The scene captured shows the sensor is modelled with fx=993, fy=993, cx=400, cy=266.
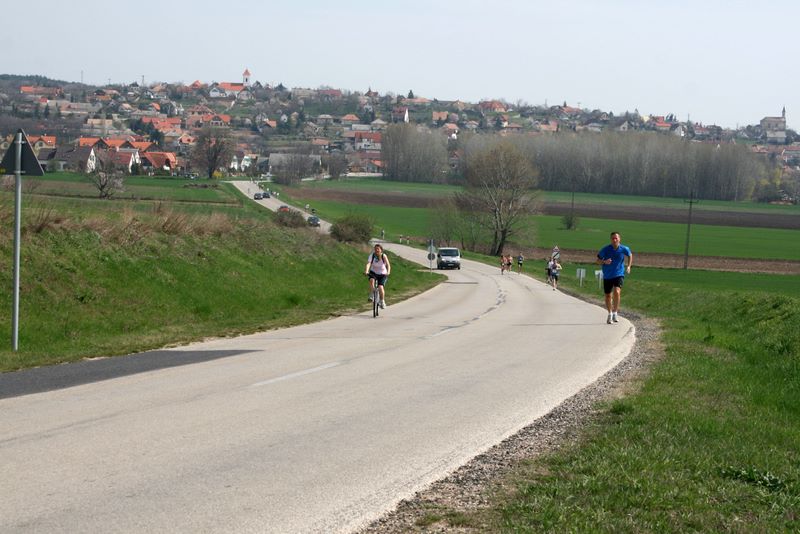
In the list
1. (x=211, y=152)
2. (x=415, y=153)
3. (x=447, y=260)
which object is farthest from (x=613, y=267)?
(x=415, y=153)

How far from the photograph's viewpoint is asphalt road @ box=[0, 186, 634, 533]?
6129mm

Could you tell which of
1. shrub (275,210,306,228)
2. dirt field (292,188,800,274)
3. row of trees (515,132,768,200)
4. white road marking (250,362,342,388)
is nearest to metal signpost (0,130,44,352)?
white road marking (250,362,342,388)

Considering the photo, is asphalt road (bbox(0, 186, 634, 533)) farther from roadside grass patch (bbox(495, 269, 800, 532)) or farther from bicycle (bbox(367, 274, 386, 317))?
bicycle (bbox(367, 274, 386, 317))

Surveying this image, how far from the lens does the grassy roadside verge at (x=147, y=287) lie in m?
16.2

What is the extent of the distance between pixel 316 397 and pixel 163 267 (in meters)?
13.2

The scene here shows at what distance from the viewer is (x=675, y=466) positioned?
24.4 ft

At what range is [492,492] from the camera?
670 centimetres

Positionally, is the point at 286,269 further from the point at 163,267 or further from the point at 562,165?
the point at 562,165

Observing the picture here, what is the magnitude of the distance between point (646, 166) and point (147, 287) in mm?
163860

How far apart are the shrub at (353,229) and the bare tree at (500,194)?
1055 inches

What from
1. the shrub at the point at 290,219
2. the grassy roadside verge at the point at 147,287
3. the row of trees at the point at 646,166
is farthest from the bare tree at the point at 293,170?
the grassy roadside verge at the point at 147,287

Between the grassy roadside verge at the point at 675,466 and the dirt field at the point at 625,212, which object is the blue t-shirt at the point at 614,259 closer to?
the grassy roadside verge at the point at 675,466

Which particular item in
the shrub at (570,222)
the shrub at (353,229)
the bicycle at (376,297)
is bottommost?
the shrub at (570,222)

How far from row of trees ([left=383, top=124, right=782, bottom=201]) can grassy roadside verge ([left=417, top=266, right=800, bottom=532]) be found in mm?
160811
